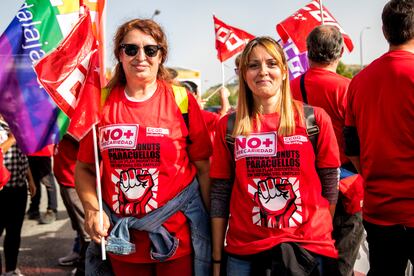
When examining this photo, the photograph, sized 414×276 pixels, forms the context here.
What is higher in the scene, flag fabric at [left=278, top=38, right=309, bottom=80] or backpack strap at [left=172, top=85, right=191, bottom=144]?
flag fabric at [left=278, top=38, right=309, bottom=80]

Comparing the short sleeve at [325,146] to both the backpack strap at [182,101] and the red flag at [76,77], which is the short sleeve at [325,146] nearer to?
the backpack strap at [182,101]

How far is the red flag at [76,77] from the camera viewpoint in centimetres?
248

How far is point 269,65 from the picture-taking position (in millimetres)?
2381

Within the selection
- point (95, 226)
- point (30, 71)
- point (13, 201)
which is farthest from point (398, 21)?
point (13, 201)

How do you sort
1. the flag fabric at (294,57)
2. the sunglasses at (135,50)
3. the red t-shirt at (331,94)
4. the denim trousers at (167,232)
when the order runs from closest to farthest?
the denim trousers at (167,232) → the sunglasses at (135,50) → the red t-shirt at (331,94) → the flag fabric at (294,57)

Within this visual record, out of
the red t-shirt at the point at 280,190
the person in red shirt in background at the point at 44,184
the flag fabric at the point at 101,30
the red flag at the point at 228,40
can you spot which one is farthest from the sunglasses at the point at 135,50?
the person in red shirt in background at the point at 44,184

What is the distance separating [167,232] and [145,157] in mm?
413

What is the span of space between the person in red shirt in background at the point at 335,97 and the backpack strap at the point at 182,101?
116 cm

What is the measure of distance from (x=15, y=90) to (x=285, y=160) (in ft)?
6.59

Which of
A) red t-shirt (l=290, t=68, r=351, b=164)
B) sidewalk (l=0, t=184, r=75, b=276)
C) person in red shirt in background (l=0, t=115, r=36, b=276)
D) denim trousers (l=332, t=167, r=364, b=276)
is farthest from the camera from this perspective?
sidewalk (l=0, t=184, r=75, b=276)

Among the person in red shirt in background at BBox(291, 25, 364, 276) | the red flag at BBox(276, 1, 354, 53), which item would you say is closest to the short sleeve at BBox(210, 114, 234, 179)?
the person in red shirt in background at BBox(291, 25, 364, 276)

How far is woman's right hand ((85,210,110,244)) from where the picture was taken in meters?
2.45

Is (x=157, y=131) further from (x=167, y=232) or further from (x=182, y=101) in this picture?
(x=167, y=232)

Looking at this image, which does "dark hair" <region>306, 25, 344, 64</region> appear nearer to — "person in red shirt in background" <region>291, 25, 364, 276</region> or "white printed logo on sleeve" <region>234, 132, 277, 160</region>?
"person in red shirt in background" <region>291, 25, 364, 276</region>
